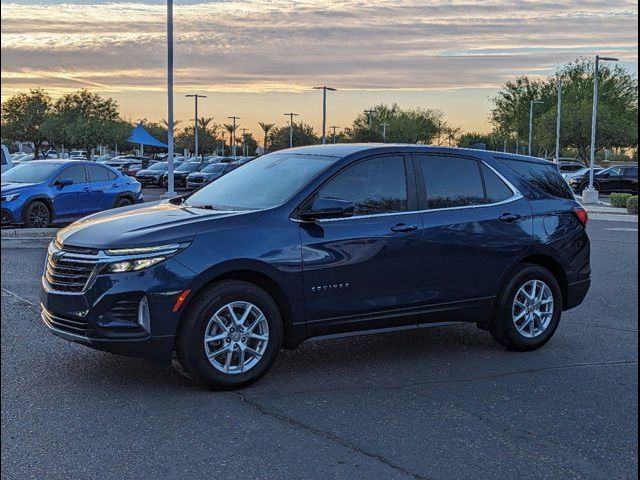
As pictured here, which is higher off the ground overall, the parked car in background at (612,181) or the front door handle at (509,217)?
the front door handle at (509,217)

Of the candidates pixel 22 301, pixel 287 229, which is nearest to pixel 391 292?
pixel 287 229

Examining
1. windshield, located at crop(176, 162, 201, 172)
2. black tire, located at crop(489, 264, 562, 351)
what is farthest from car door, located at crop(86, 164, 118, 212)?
windshield, located at crop(176, 162, 201, 172)

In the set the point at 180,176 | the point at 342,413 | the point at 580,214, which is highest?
the point at 580,214

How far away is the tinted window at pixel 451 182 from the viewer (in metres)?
6.73

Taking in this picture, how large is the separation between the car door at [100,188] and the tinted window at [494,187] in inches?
463

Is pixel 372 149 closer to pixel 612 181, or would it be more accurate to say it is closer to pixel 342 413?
pixel 342 413

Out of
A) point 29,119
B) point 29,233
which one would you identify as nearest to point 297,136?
point 29,119

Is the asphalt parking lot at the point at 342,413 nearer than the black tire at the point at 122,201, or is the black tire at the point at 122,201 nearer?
the asphalt parking lot at the point at 342,413

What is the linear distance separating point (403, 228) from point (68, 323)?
258cm

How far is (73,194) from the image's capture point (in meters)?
17.0

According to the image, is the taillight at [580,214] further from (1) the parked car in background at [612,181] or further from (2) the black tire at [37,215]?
(1) the parked car in background at [612,181]

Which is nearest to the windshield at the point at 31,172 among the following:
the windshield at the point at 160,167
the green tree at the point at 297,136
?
the windshield at the point at 160,167

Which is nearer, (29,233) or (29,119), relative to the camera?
(29,233)

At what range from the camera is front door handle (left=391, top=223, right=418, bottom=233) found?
634cm
